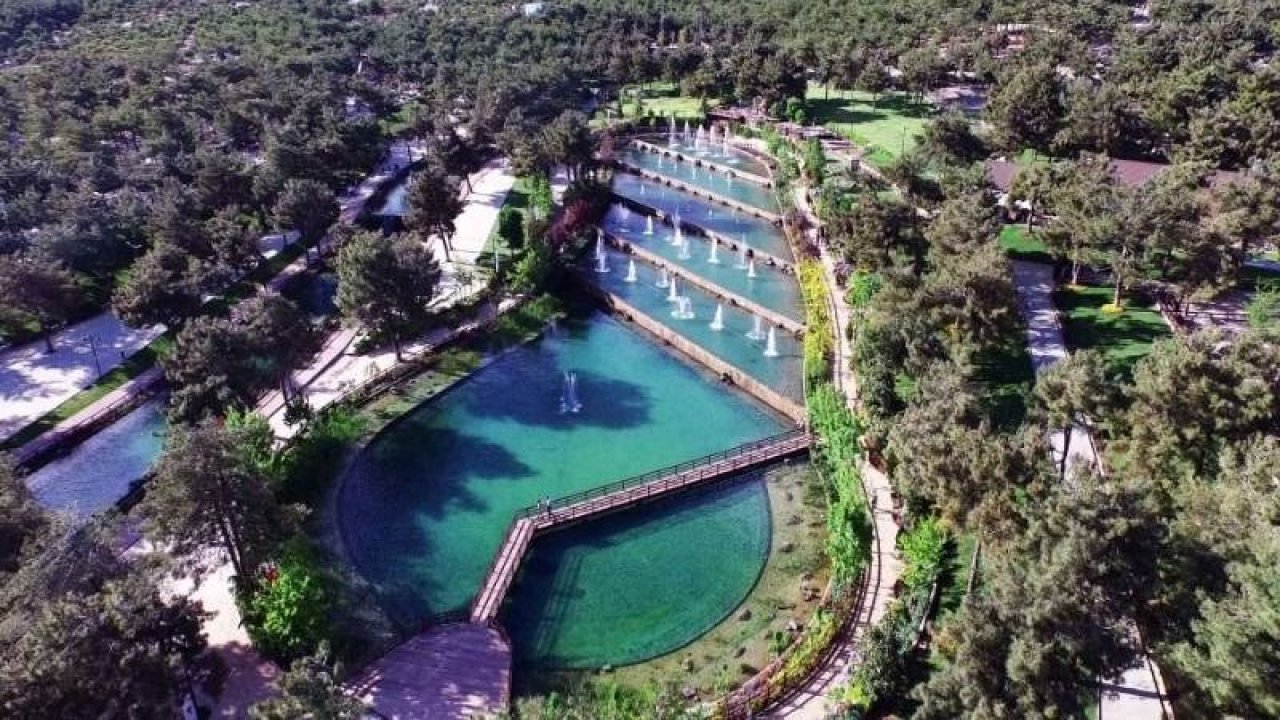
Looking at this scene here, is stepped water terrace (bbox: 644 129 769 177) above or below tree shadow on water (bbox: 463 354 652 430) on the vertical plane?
above

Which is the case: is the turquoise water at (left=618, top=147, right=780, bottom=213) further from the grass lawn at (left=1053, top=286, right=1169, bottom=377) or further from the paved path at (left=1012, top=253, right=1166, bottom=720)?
the grass lawn at (left=1053, top=286, right=1169, bottom=377)

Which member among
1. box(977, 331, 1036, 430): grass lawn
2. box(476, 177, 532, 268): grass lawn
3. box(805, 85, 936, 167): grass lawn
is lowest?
box(977, 331, 1036, 430): grass lawn

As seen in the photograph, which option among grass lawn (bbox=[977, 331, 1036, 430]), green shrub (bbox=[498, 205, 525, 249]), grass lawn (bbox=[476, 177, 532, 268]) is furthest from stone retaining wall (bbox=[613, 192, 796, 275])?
grass lawn (bbox=[977, 331, 1036, 430])

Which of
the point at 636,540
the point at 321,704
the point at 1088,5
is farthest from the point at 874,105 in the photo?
the point at 321,704

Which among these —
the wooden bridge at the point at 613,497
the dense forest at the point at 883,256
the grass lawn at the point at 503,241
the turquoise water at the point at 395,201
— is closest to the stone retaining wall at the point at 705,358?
the wooden bridge at the point at 613,497

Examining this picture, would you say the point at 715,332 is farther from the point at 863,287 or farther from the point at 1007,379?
the point at 1007,379

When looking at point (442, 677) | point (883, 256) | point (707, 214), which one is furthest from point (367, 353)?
point (707, 214)
